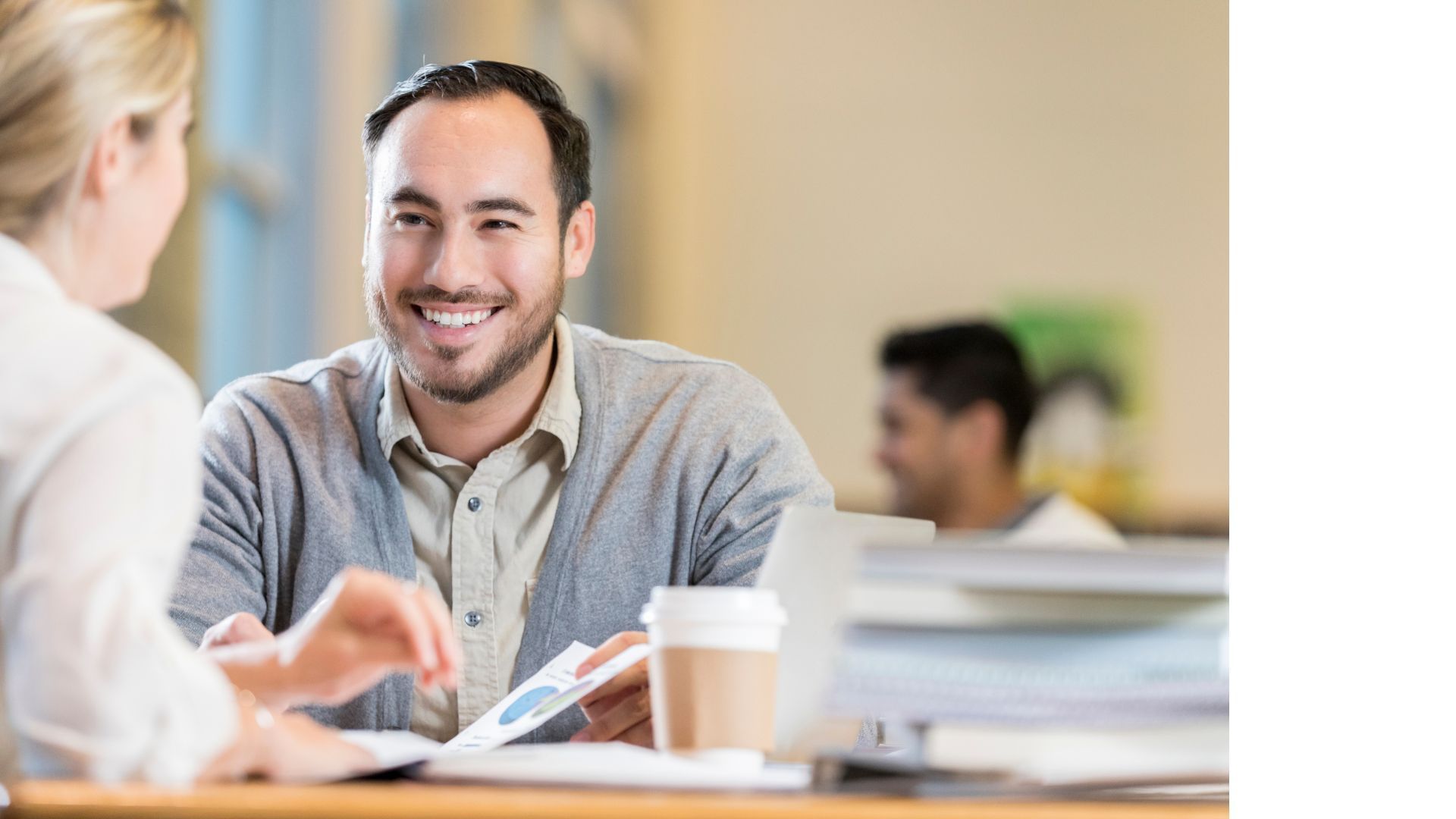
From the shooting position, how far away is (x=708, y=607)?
2.99ft

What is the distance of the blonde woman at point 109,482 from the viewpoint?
0.65 metres

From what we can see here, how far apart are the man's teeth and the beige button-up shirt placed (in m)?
0.07

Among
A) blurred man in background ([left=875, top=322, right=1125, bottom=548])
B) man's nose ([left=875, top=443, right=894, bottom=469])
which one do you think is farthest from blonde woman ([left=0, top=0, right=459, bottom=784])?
man's nose ([left=875, top=443, right=894, bottom=469])

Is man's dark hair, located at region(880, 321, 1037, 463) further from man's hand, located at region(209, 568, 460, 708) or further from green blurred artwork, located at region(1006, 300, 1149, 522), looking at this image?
man's hand, located at region(209, 568, 460, 708)

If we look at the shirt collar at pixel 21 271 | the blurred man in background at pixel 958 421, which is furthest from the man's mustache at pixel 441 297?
the blurred man in background at pixel 958 421

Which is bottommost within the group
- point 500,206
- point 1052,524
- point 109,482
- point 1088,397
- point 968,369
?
point 1088,397

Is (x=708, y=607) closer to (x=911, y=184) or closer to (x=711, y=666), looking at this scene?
(x=711, y=666)

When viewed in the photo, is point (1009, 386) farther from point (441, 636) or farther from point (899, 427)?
point (441, 636)

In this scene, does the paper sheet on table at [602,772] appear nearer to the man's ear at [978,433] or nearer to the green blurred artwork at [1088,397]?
the man's ear at [978,433]

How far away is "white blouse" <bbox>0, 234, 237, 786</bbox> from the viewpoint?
645mm

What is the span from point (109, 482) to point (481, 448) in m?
0.92

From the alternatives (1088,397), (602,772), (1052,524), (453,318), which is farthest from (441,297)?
(1088,397)
